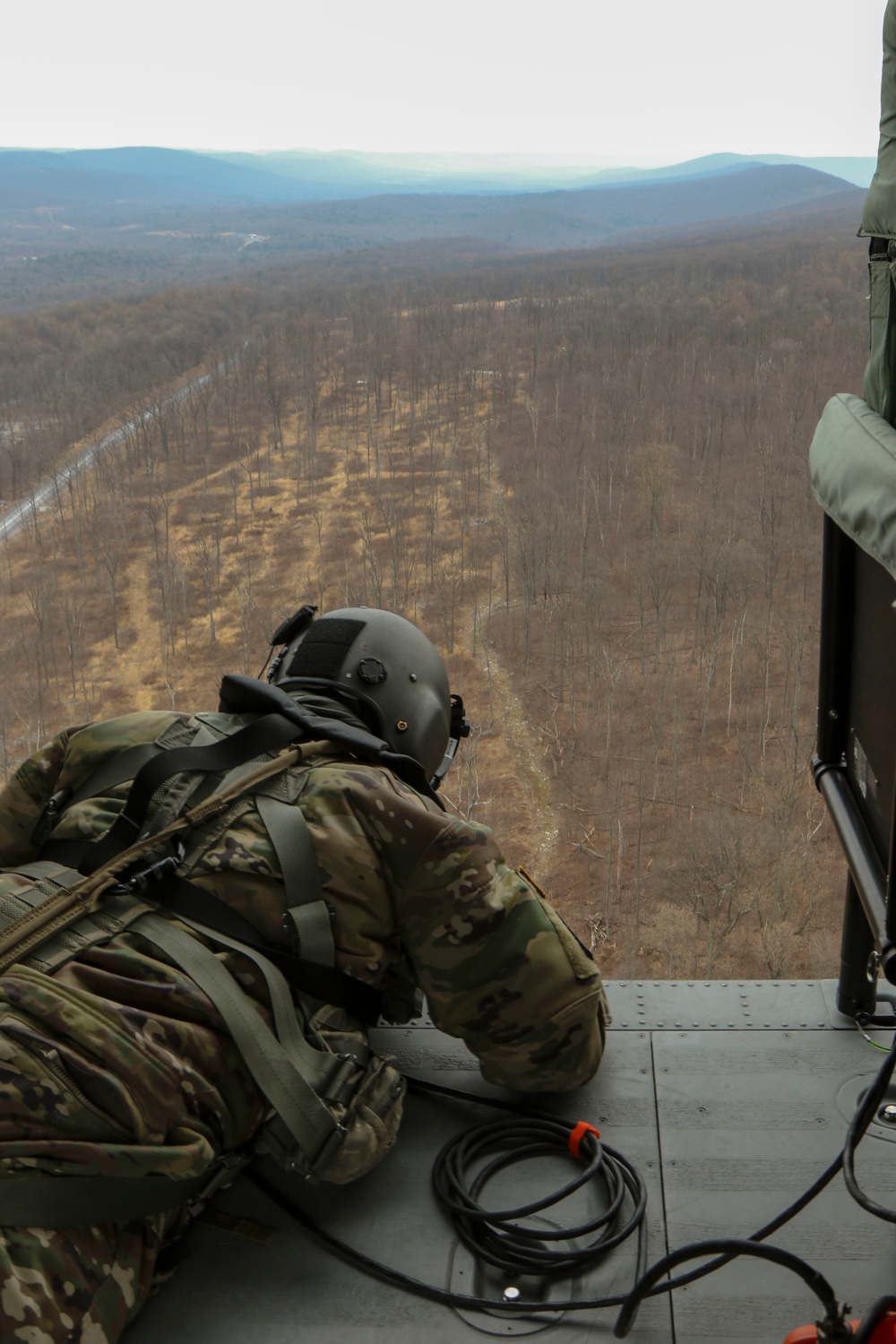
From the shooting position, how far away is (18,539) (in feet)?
23.6

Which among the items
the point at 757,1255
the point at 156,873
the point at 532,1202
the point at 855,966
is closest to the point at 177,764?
the point at 156,873

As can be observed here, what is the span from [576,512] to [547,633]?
4.79ft

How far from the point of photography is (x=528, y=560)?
752 centimetres

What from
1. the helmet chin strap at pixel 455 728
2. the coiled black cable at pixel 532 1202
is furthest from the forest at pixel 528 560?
the coiled black cable at pixel 532 1202

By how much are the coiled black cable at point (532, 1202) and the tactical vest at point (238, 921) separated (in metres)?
0.12

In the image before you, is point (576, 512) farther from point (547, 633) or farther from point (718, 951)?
point (718, 951)

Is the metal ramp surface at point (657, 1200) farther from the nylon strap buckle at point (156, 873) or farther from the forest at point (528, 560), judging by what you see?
the forest at point (528, 560)

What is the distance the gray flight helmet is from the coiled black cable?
1.59 ft

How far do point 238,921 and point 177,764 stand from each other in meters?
0.19

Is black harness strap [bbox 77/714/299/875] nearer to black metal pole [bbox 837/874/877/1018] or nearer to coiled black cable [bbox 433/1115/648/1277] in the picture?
coiled black cable [bbox 433/1115/648/1277]

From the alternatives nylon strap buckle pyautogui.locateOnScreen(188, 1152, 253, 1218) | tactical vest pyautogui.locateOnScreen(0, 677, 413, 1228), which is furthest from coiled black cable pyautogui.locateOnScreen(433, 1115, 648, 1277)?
nylon strap buckle pyautogui.locateOnScreen(188, 1152, 253, 1218)

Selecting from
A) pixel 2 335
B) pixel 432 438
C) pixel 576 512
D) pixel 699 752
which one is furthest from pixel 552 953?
pixel 2 335

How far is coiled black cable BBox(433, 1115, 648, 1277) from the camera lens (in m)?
1.27

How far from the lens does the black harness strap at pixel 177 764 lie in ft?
4.18
